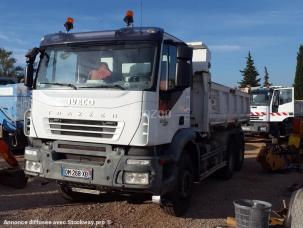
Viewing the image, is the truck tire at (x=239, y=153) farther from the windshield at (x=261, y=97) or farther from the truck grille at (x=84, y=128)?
the windshield at (x=261, y=97)

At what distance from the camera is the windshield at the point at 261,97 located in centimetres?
1991

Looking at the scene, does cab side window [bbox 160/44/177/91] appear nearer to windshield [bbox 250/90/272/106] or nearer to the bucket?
the bucket

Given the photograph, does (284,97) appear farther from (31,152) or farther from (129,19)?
(31,152)

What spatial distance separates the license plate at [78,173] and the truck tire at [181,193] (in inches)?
49.4

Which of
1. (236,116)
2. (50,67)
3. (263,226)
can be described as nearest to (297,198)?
(263,226)

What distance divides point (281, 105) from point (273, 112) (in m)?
0.54

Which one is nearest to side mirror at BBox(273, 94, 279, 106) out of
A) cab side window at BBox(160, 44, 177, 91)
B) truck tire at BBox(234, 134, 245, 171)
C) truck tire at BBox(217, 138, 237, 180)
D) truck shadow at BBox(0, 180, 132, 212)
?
truck tire at BBox(234, 134, 245, 171)

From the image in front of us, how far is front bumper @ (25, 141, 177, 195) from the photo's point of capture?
5660 mm

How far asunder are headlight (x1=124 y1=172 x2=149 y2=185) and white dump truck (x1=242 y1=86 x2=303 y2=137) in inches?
581

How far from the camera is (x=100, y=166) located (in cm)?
582

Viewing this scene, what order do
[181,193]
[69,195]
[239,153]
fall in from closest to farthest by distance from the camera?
[181,193]
[69,195]
[239,153]

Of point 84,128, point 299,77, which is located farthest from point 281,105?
point 299,77

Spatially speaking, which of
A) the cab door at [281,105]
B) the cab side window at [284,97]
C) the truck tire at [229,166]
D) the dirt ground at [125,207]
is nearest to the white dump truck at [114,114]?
the dirt ground at [125,207]

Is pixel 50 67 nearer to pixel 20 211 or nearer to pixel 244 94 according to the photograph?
pixel 20 211
